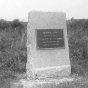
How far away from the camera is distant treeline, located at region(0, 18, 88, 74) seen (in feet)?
24.5

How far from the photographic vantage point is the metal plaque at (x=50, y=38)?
16.7 feet

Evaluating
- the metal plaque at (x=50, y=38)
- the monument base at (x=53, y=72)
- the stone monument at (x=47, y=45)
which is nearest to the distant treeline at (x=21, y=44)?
the monument base at (x=53, y=72)

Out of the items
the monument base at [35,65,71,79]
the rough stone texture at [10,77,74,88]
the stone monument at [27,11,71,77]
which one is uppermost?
the stone monument at [27,11,71,77]

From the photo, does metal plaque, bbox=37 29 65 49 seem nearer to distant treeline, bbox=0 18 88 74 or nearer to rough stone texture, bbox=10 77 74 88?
rough stone texture, bbox=10 77 74 88

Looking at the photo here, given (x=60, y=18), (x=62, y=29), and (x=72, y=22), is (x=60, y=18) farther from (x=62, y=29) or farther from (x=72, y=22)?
(x=72, y=22)

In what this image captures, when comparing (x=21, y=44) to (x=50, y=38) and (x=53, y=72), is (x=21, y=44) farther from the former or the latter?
(x=53, y=72)

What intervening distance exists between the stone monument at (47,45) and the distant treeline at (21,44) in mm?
1470

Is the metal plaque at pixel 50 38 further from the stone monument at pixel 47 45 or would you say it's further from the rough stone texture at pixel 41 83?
the rough stone texture at pixel 41 83

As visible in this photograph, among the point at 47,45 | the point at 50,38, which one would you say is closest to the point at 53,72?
the point at 47,45

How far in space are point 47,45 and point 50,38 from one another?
197mm

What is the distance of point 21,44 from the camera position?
956 cm

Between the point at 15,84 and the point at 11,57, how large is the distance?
119 inches

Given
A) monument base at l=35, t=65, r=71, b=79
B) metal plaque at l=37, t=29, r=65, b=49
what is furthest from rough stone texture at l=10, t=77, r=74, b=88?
metal plaque at l=37, t=29, r=65, b=49

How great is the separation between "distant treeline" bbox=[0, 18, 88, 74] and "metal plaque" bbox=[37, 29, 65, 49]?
1.61 metres
